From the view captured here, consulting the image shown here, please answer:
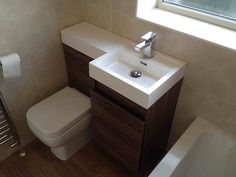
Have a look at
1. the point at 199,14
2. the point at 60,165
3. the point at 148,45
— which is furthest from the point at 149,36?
the point at 60,165

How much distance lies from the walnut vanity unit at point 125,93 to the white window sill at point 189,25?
194mm

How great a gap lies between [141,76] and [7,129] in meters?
1.06

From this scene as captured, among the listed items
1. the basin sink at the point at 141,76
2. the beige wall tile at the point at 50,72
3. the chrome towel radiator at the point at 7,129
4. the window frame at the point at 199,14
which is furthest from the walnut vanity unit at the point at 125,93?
the chrome towel radiator at the point at 7,129

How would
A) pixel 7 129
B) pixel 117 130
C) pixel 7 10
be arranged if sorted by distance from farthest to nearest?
pixel 7 129, pixel 117 130, pixel 7 10

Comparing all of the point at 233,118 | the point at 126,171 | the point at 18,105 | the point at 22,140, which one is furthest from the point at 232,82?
the point at 22,140

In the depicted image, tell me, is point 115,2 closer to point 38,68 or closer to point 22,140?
point 38,68

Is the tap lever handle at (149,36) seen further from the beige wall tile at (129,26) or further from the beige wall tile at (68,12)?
the beige wall tile at (68,12)

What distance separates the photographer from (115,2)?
1.50 meters

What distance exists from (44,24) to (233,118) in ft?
4.44

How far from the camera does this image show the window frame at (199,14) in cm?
131

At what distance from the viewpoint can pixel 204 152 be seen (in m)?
1.47

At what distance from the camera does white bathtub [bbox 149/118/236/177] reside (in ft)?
4.26

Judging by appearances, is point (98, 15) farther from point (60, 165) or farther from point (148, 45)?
point (60, 165)

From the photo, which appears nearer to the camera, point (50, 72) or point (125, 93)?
point (125, 93)
